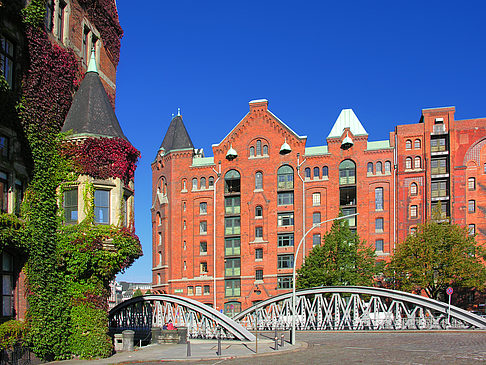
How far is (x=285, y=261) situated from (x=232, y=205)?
9.33 metres

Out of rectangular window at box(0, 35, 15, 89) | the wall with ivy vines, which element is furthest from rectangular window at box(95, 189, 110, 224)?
rectangular window at box(0, 35, 15, 89)

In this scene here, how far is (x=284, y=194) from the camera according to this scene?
67250mm

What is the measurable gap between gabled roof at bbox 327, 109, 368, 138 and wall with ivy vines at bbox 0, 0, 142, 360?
1907 inches

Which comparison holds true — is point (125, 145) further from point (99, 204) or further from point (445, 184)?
point (445, 184)

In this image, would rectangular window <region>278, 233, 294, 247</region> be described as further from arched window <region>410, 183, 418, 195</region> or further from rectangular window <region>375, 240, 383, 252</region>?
arched window <region>410, 183, 418, 195</region>

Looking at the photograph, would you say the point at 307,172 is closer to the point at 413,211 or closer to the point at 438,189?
the point at 413,211

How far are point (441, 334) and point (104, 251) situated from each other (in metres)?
21.9

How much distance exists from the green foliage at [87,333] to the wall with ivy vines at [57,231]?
39mm

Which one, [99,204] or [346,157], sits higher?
[346,157]

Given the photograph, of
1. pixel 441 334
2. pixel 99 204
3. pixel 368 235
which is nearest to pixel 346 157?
pixel 368 235

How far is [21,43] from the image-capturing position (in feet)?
71.9

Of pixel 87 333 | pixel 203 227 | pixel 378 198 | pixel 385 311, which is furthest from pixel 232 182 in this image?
pixel 87 333

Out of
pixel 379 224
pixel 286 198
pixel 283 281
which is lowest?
pixel 283 281

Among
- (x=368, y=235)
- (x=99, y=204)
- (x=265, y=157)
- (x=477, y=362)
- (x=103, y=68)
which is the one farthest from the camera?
(x=265, y=157)
